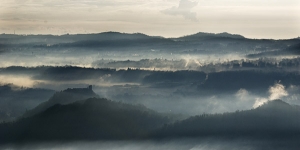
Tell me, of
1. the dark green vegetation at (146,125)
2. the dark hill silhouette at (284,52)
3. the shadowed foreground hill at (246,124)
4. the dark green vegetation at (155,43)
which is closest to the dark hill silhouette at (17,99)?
the dark green vegetation at (146,125)

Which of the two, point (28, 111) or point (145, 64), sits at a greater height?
point (145, 64)

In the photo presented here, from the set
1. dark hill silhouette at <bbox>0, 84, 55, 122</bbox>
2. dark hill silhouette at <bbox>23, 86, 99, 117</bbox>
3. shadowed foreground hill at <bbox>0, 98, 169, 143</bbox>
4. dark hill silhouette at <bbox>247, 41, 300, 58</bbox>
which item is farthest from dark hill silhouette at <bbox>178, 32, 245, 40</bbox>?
dark hill silhouette at <bbox>0, 84, 55, 122</bbox>

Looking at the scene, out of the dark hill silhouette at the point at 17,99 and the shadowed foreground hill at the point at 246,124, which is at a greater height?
the dark hill silhouette at the point at 17,99

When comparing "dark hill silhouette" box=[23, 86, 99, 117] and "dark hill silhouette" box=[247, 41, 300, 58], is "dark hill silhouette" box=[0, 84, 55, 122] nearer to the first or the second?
"dark hill silhouette" box=[23, 86, 99, 117]

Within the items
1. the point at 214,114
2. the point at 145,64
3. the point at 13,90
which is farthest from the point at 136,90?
the point at 13,90

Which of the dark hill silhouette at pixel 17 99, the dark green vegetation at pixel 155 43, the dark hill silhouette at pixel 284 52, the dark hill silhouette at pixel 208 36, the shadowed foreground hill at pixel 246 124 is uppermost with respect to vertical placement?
the dark hill silhouette at pixel 208 36

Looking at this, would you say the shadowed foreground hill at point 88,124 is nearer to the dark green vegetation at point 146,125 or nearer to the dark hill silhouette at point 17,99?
the dark green vegetation at point 146,125

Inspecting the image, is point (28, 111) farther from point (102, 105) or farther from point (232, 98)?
point (232, 98)
